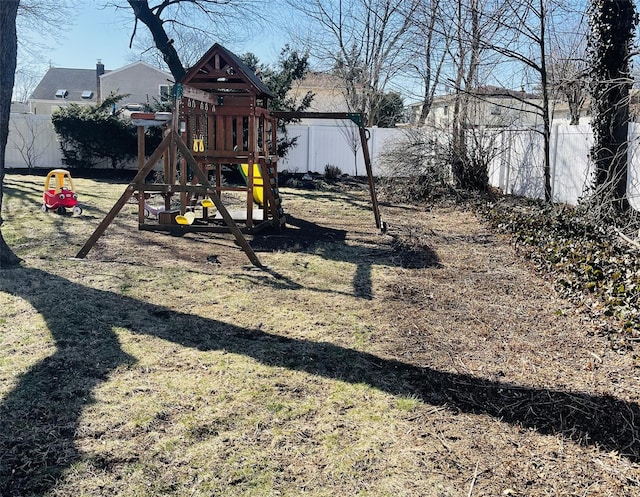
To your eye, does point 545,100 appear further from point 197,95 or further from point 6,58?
point 6,58

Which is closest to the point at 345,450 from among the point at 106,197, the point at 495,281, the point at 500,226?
the point at 495,281

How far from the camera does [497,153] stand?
12.7 metres

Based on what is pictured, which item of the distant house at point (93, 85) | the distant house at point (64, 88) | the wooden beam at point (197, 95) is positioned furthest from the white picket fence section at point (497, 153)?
the distant house at point (64, 88)

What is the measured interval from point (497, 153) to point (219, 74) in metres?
7.07

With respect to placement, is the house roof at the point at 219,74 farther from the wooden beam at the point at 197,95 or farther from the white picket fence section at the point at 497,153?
the white picket fence section at the point at 497,153

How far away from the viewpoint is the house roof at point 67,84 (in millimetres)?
42938

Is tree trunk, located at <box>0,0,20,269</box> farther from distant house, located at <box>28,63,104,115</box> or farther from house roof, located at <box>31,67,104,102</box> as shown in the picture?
house roof, located at <box>31,67,104,102</box>

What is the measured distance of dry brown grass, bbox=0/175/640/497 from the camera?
2.43m

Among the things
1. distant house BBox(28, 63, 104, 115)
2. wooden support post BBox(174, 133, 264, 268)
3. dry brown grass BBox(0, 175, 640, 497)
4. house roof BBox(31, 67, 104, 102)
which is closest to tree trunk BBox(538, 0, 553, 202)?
dry brown grass BBox(0, 175, 640, 497)

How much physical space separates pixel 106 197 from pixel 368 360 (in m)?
10.2

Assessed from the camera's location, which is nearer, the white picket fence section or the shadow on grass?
the shadow on grass

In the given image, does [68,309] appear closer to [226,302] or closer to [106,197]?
[226,302]

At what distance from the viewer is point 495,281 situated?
5.86m

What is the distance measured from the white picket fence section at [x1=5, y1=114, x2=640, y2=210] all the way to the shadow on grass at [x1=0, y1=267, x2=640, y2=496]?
5917 millimetres
